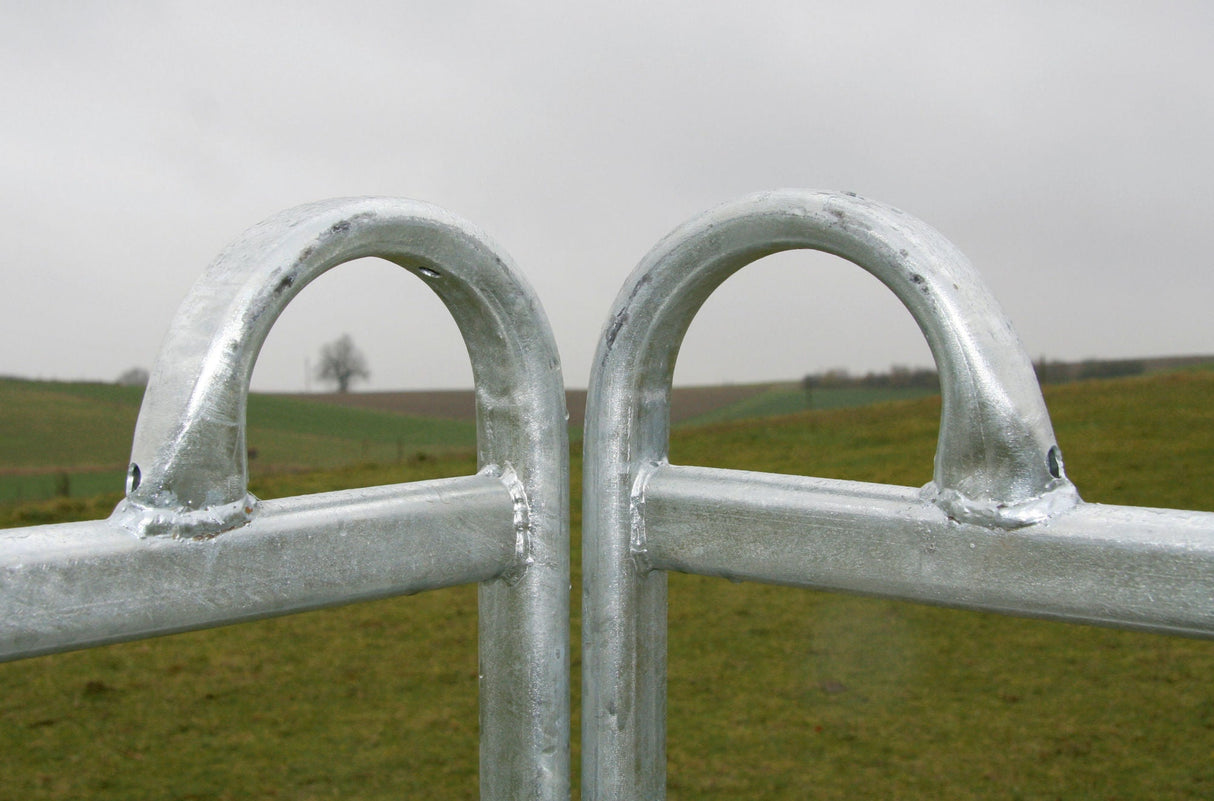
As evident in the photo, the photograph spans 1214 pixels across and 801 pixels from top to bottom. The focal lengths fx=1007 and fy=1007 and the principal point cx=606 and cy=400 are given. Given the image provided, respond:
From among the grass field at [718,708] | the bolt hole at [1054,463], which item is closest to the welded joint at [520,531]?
the bolt hole at [1054,463]

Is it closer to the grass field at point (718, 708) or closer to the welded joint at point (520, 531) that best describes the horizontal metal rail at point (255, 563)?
the welded joint at point (520, 531)

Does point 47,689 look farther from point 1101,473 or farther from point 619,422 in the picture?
point 1101,473

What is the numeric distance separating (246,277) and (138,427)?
2.8 inches

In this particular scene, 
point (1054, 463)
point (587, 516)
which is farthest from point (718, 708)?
point (1054, 463)

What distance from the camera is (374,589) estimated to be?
0.45 m

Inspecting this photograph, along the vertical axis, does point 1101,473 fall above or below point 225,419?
below

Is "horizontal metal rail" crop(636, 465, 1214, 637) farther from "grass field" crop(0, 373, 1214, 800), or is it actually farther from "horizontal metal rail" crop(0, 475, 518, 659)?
"grass field" crop(0, 373, 1214, 800)

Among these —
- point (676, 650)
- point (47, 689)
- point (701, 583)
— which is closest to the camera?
point (47, 689)

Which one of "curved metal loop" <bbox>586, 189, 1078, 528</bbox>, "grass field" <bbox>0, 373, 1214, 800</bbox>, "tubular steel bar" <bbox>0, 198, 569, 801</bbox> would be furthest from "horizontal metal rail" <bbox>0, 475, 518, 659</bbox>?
"grass field" <bbox>0, 373, 1214, 800</bbox>

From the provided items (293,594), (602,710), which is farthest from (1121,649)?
(293,594)

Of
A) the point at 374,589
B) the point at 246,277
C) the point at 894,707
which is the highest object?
the point at 246,277

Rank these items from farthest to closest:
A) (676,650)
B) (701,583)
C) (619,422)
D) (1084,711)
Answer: (701,583) → (676,650) → (1084,711) → (619,422)

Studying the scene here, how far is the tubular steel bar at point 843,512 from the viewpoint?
39 centimetres

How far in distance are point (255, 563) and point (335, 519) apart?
39 millimetres
